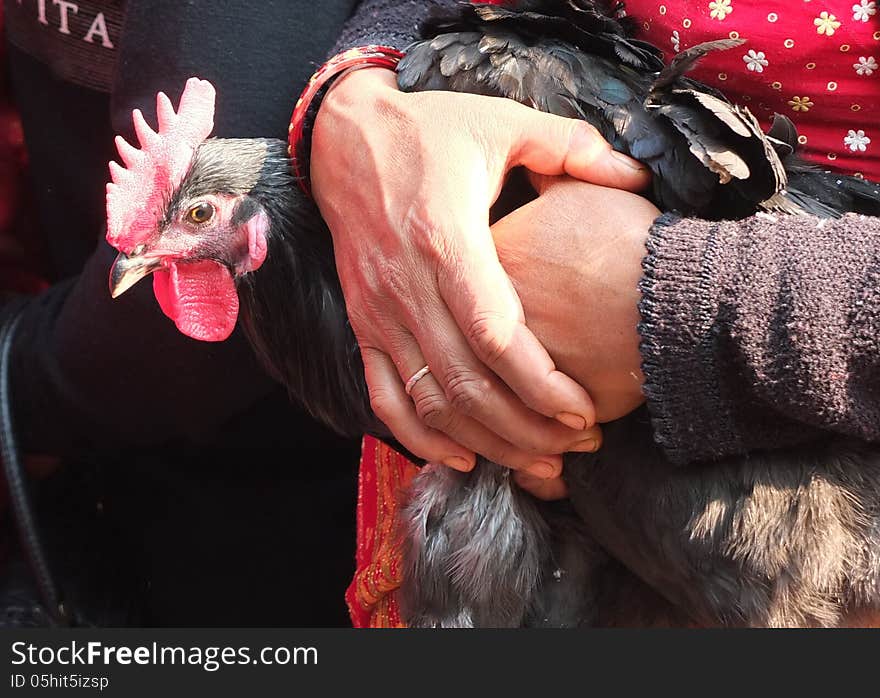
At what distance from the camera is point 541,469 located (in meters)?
0.87

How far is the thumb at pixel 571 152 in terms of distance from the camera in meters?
0.82

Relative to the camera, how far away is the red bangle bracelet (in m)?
0.97

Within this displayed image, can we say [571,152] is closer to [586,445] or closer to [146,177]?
[586,445]

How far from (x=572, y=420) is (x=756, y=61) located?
377mm

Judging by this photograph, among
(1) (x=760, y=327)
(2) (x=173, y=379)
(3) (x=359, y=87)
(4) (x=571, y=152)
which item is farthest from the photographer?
Answer: (2) (x=173, y=379)

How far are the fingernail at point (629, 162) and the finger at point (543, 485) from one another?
0.30 m

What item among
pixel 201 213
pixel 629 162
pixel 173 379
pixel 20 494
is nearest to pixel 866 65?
pixel 629 162

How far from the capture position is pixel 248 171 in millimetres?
962

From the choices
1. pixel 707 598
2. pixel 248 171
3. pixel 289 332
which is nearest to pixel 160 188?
pixel 248 171

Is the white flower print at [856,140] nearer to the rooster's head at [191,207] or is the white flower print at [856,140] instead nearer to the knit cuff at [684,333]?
the knit cuff at [684,333]

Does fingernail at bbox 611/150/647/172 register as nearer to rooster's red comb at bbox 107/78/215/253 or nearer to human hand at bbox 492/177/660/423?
human hand at bbox 492/177/660/423

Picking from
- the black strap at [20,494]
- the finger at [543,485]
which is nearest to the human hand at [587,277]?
the finger at [543,485]

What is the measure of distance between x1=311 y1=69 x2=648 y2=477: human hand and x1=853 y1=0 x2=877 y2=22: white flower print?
232 millimetres

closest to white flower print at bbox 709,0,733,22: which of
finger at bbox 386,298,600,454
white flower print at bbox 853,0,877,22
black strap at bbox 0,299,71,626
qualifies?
white flower print at bbox 853,0,877,22
